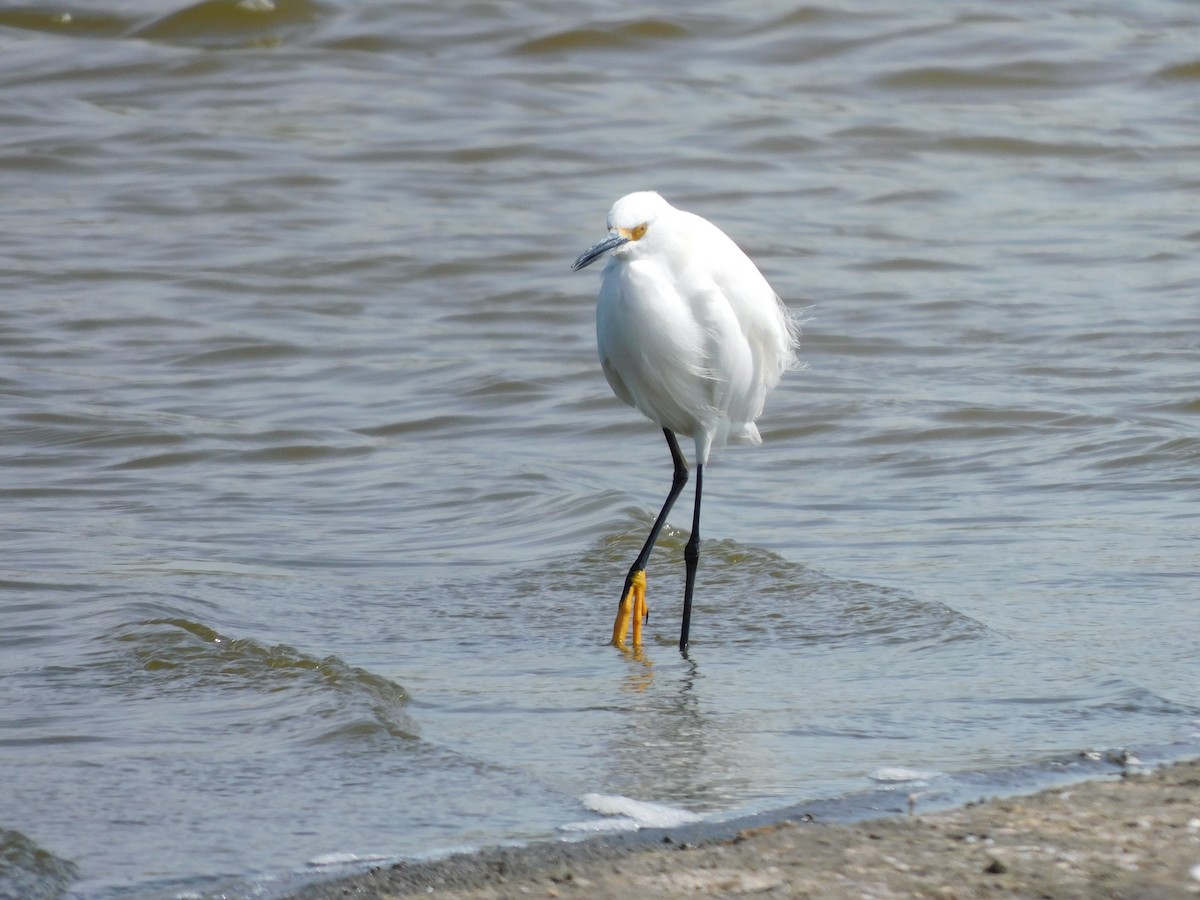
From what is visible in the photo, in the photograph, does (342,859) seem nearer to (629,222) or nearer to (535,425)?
(629,222)

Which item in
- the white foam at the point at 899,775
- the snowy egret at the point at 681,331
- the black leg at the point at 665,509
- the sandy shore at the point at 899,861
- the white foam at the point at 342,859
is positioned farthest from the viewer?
the black leg at the point at 665,509

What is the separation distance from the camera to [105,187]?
488 inches

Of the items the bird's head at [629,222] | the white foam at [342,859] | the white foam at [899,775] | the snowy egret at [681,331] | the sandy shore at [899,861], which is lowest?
the white foam at [342,859]

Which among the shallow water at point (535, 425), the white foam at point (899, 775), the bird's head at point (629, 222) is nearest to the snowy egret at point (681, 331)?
the bird's head at point (629, 222)

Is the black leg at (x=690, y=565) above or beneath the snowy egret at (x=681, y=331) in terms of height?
beneath

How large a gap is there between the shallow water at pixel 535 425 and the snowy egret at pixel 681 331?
48 cm

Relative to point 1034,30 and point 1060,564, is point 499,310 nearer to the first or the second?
point 1060,564

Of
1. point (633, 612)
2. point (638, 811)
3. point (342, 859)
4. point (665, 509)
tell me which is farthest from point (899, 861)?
point (665, 509)

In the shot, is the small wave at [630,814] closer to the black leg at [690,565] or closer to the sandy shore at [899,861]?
the sandy shore at [899,861]

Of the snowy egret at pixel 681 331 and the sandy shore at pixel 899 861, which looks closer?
the sandy shore at pixel 899 861

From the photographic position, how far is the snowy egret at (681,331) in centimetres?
495

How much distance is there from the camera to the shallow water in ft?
13.0

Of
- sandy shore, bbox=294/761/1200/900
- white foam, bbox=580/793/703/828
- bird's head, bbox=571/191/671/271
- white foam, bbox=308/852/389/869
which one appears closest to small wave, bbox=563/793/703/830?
white foam, bbox=580/793/703/828

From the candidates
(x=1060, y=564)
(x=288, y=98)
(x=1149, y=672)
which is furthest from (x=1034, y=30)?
(x=1149, y=672)
